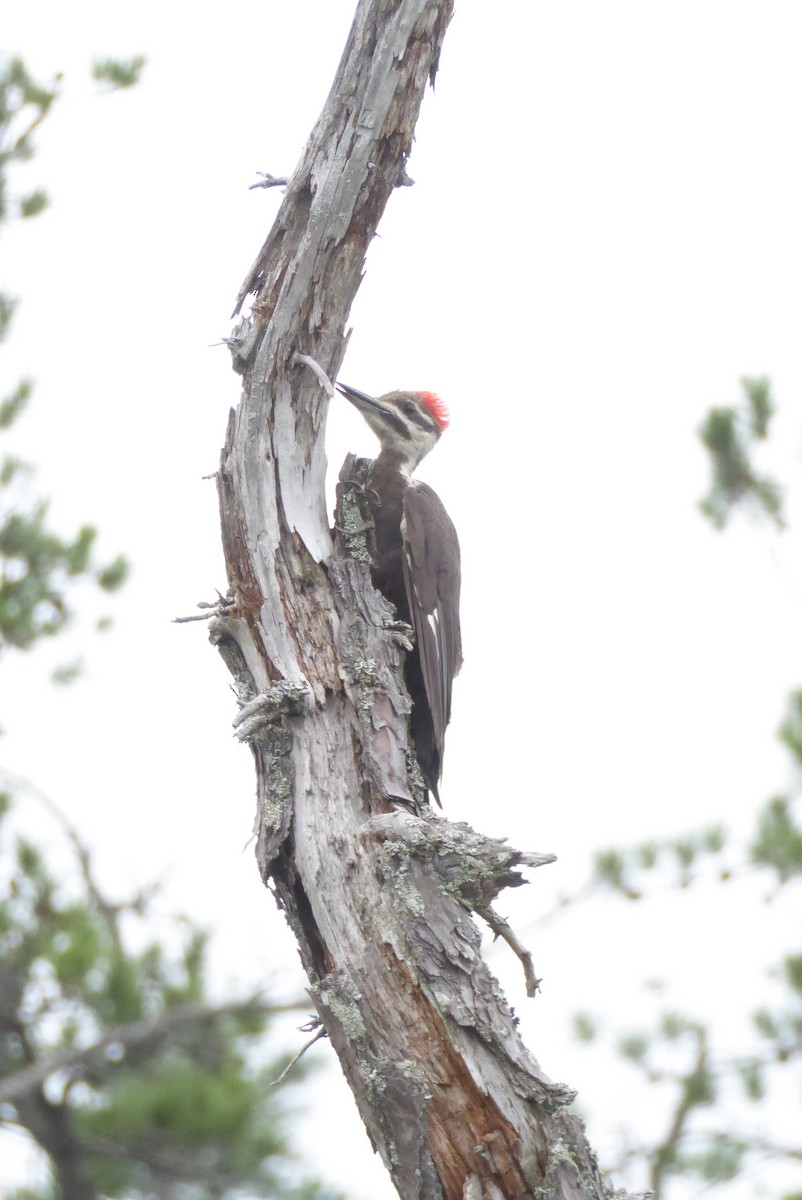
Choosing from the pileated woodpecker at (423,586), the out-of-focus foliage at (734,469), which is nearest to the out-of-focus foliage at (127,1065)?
the pileated woodpecker at (423,586)

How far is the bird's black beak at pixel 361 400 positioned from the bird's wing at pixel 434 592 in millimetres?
605

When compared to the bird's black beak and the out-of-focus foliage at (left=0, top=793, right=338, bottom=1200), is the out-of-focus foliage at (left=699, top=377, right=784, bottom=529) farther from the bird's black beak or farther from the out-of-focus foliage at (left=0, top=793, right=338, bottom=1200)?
the out-of-focus foliage at (left=0, top=793, right=338, bottom=1200)

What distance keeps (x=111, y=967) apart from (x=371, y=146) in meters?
3.43

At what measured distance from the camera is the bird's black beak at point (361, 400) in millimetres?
4727

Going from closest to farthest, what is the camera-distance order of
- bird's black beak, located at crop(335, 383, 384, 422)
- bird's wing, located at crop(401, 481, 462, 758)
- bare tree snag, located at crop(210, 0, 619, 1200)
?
bare tree snag, located at crop(210, 0, 619, 1200) → bird's wing, located at crop(401, 481, 462, 758) → bird's black beak, located at crop(335, 383, 384, 422)

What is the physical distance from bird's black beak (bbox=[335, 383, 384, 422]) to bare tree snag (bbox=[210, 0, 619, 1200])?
4.18 ft

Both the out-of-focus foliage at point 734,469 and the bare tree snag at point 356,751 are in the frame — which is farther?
the out-of-focus foliage at point 734,469

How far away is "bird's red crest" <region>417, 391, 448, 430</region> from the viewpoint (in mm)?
5351

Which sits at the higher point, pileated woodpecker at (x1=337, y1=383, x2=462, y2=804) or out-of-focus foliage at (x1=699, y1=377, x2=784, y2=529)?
out-of-focus foliage at (x1=699, y1=377, x2=784, y2=529)

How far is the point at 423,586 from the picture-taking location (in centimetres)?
405

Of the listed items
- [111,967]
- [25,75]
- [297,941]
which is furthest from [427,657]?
[25,75]

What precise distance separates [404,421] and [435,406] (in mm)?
373

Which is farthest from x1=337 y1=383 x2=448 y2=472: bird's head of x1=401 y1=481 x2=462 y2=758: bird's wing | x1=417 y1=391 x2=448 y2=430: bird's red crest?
x1=401 y1=481 x2=462 y2=758: bird's wing

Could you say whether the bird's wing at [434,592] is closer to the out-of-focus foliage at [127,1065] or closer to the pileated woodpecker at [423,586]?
the pileated woodpecker at [423,586]
